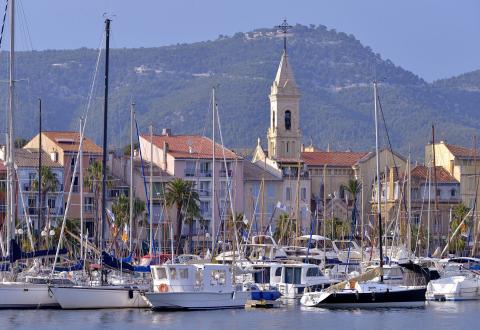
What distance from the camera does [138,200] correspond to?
11619 centimetres

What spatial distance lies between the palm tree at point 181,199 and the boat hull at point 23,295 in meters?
39.1

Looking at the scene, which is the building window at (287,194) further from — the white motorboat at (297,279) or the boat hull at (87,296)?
the boat hull at (87,296)

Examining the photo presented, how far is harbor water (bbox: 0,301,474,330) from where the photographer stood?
6538 centimetres

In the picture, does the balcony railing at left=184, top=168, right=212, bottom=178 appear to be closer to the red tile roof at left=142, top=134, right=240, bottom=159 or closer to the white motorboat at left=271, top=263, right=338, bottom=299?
the red tile roof at left=142, top=134, right=240, bottom=159

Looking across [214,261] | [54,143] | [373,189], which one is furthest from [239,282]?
[373,189]

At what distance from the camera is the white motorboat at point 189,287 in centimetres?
7038

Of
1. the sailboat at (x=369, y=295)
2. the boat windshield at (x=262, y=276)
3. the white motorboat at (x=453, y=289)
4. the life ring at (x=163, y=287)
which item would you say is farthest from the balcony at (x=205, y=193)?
the life ring at (x=163, y=287)

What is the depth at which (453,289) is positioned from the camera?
84500 mm

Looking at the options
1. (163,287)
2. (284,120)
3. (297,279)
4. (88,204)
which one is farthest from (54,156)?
(163,287)

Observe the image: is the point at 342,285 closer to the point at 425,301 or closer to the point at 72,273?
the point at 425,301

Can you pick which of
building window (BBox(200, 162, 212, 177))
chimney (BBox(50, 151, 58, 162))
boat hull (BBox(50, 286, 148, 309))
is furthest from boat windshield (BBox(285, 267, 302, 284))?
building window (BBox(200, 162, 212, 177))

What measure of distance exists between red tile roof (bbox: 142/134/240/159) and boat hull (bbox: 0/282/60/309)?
53.5m

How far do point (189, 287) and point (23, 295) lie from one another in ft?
23.6

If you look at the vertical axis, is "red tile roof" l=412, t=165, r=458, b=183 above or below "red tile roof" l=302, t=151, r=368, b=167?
below
